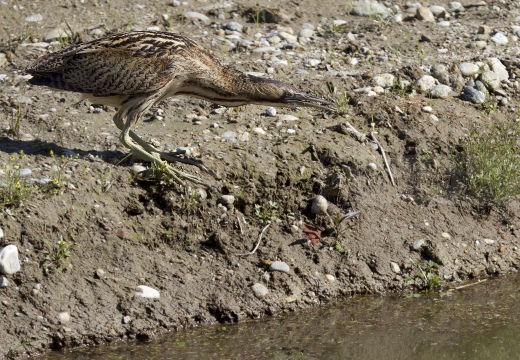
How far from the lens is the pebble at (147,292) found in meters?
6.86

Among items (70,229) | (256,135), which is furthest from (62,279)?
(256,135)

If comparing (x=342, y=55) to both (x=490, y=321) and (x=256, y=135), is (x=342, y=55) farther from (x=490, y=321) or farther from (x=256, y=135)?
(x=490, y=321)

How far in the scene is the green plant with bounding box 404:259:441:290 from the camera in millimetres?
7656

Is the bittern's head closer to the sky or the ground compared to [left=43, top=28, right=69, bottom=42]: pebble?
closer to the sky

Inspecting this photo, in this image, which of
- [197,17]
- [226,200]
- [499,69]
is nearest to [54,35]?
[197,17]

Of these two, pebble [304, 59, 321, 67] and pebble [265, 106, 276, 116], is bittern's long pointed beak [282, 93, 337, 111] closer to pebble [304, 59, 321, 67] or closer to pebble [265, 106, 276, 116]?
pebble [265, 106, 276, 116]

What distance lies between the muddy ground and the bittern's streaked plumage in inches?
17.3

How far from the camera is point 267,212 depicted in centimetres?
776

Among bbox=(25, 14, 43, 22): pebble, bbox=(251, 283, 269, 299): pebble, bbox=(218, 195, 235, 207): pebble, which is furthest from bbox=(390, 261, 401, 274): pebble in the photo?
bbox=(25, 14, 43, 22): pebble

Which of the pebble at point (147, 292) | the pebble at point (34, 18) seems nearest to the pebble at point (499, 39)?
the pebble at point (34, 18)

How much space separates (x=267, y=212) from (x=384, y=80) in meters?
2.31

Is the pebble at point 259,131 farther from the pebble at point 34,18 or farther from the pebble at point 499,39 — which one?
the pebble at point 499,39

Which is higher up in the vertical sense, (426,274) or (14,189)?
(14,189)

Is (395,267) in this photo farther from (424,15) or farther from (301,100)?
(424,15)
